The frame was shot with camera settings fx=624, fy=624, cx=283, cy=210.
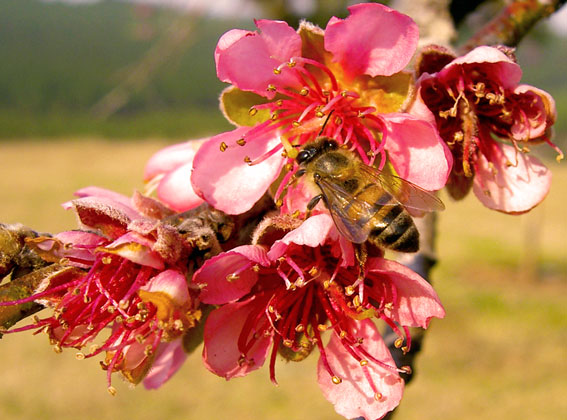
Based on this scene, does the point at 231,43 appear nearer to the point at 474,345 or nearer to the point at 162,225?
the point at 162,225

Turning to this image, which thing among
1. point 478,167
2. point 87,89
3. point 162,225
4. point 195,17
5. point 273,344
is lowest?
point 87,89

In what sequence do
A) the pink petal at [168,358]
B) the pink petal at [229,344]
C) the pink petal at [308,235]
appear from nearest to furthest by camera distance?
the pink petal at [308,235] < the pink petal at [229,344] < the pink petal at [168,358]

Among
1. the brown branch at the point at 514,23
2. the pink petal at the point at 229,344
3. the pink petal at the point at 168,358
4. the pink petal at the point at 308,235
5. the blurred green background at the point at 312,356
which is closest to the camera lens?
the pink petal at the point at 308,235

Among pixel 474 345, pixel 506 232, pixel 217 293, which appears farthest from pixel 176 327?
pixel 506 232

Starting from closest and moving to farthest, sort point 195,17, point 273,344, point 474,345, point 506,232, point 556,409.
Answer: point 273,344, point 195,17, point 556,409, point 474,345, point 506,232

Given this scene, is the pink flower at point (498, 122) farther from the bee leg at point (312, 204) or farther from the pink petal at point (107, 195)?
the pink petal at point (107, 195)

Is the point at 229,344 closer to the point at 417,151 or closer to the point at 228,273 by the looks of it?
the point at 228,273

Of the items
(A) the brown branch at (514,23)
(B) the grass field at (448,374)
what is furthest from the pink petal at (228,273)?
(B) the grass field at (448,374)
